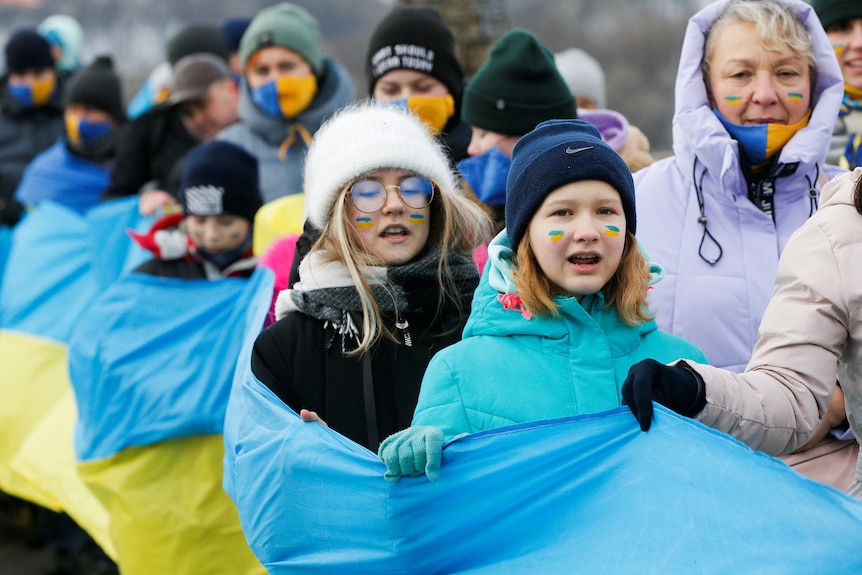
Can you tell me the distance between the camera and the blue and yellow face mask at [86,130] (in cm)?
807

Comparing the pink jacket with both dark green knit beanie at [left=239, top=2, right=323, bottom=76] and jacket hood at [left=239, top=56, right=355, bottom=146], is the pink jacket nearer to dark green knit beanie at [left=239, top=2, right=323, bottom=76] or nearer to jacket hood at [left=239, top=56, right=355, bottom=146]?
jacket hood at [left=239, top=56, right=355, bottom=146]

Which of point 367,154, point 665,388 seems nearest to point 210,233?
point 367,154

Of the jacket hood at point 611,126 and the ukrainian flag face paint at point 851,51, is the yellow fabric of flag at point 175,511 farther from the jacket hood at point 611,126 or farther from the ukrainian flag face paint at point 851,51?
the ukrainian flag face paint at point 851,51

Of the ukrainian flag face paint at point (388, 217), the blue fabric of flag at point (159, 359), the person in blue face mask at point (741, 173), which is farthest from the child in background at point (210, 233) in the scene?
the person in blue face mask at point (741, 173)

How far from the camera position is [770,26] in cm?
342

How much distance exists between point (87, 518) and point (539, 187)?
140 inches

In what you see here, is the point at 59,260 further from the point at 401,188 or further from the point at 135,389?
the point at 401,188

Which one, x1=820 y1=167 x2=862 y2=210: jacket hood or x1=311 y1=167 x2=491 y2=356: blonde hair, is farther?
x1=311 y1=167 x2=491 y2=356: blonde hair

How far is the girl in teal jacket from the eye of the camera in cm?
279

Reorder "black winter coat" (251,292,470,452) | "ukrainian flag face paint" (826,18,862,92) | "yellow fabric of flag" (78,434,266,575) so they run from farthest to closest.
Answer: "yellow fabric of flag" (78,434,266,575) < "ukrainian flag face paint" (826,18,862,92) < "black winter coat" (251,292,470,452)

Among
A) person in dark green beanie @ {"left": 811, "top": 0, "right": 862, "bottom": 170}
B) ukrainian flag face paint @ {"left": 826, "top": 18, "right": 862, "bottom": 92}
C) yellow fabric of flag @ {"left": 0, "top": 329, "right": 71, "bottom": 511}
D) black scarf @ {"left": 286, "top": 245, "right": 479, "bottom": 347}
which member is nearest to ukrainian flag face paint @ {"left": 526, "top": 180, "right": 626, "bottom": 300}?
black scarf @ {"left": 286, "top": 245, "right": 479, "bottom": 347}

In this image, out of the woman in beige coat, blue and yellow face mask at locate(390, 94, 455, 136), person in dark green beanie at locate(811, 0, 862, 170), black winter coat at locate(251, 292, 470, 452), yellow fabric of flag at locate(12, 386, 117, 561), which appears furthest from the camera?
yellow fabric of flag at locate(12, 386, 117, 561)

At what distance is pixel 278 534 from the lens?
124 inches

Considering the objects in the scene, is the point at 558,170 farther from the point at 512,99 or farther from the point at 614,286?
the point at 512,99
